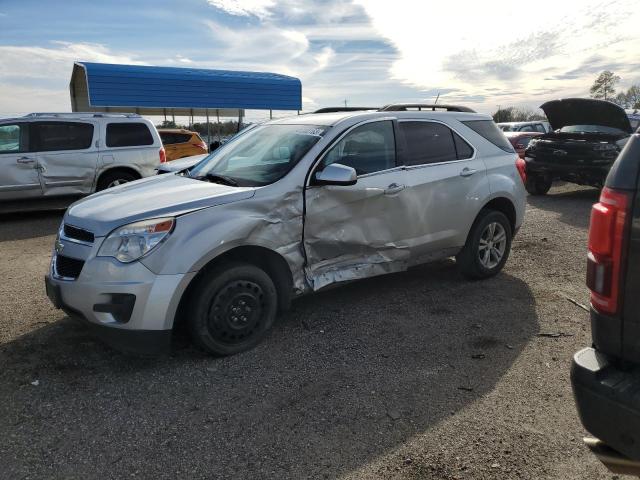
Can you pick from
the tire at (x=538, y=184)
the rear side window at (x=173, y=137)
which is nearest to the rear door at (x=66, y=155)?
the rear side window at (x=173, y=137)

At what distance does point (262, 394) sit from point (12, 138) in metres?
7.81

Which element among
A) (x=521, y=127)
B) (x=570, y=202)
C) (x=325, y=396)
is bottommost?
(x=325, y=396)

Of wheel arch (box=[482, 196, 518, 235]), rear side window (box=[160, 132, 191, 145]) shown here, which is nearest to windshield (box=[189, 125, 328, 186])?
wheel arch (box=[482, 196, 518, 235])

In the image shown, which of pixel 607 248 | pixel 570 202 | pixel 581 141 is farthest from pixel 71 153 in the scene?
pixel 570 202

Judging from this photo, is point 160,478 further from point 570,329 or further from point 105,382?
point 570,329

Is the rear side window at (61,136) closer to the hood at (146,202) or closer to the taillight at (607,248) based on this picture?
the hood at (146,202)

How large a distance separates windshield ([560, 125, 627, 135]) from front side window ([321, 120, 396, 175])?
7.36m

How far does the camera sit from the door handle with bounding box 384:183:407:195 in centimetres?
437

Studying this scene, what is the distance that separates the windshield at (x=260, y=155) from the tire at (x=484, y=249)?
1.99 meters

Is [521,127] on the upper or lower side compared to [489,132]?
upper

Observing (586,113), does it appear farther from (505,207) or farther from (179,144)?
(179,144)

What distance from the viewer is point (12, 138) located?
870 cm

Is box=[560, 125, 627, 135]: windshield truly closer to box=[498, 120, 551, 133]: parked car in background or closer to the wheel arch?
the wheel arch

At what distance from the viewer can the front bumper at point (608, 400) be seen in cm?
179
